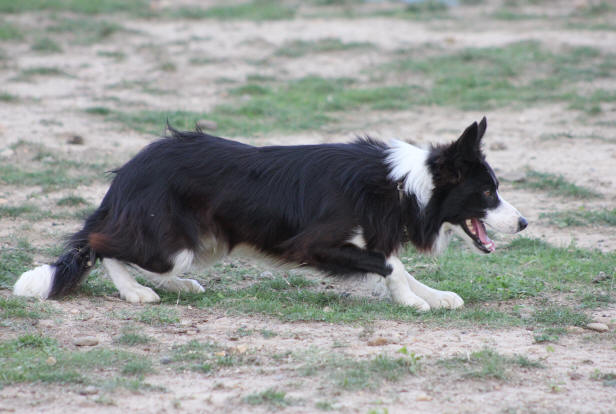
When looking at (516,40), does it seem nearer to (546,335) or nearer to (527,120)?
(527,120)

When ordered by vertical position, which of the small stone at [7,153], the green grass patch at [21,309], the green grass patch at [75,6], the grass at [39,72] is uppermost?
the green grass patch at [75,6]

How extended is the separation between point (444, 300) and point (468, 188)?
0.75 metres

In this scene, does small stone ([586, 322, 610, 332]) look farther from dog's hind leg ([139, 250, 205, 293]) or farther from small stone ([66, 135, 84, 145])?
small stone ([66, 135, 84, 145])

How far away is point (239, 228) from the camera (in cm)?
573

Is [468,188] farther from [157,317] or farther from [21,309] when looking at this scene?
[21,309]

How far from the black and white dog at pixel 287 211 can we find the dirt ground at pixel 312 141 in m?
0.34

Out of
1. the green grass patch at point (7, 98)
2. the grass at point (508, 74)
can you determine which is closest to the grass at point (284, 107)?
the grass at point (508, 74)

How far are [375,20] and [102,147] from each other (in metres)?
7.04

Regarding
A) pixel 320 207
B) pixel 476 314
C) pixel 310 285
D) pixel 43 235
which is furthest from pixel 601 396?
pixel 43 235

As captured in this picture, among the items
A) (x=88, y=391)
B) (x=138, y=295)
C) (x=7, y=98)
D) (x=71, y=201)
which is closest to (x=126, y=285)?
(x=138, y=295)

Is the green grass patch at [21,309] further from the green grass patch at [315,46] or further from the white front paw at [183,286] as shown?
the green grass patch at [315,46]

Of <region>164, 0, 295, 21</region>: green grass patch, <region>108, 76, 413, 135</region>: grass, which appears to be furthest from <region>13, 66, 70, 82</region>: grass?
<region>164, 0, 295, 21</region>: green grass patch

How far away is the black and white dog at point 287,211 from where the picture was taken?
18.4 feet

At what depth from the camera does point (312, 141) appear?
9719mm
